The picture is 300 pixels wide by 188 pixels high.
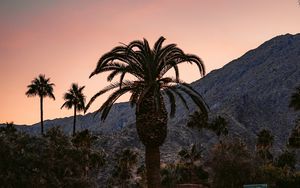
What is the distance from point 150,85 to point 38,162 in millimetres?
14685

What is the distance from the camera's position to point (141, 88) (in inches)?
1328

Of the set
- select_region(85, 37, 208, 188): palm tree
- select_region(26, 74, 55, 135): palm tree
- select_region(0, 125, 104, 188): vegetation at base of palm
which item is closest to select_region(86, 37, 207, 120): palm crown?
select_region(85, 37, 208, 188): palm tree

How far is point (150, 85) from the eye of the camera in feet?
107

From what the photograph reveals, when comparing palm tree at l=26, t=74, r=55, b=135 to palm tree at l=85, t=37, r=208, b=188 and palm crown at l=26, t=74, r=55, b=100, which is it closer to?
palm crown at l=26, t=74, r=55, b=100

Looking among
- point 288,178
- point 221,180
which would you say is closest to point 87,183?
point 221,180

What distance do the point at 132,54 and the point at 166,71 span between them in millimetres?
2413

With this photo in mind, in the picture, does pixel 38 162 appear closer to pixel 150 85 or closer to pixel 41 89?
pixel 150 85

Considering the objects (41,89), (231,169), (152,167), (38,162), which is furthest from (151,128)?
(41,89)

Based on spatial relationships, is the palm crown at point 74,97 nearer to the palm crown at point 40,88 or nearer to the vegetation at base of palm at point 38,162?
the palm crown at point 40,88

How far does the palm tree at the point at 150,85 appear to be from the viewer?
32.2 meters

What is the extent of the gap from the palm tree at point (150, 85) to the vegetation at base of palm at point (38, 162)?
1097 centimetres

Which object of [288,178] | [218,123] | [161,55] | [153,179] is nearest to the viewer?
[153,179]

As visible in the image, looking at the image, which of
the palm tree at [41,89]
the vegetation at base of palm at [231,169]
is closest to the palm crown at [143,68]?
the vegetation at base of palm at [231,169]

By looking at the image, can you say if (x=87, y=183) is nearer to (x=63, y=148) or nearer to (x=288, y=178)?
(x=63, y=148)
